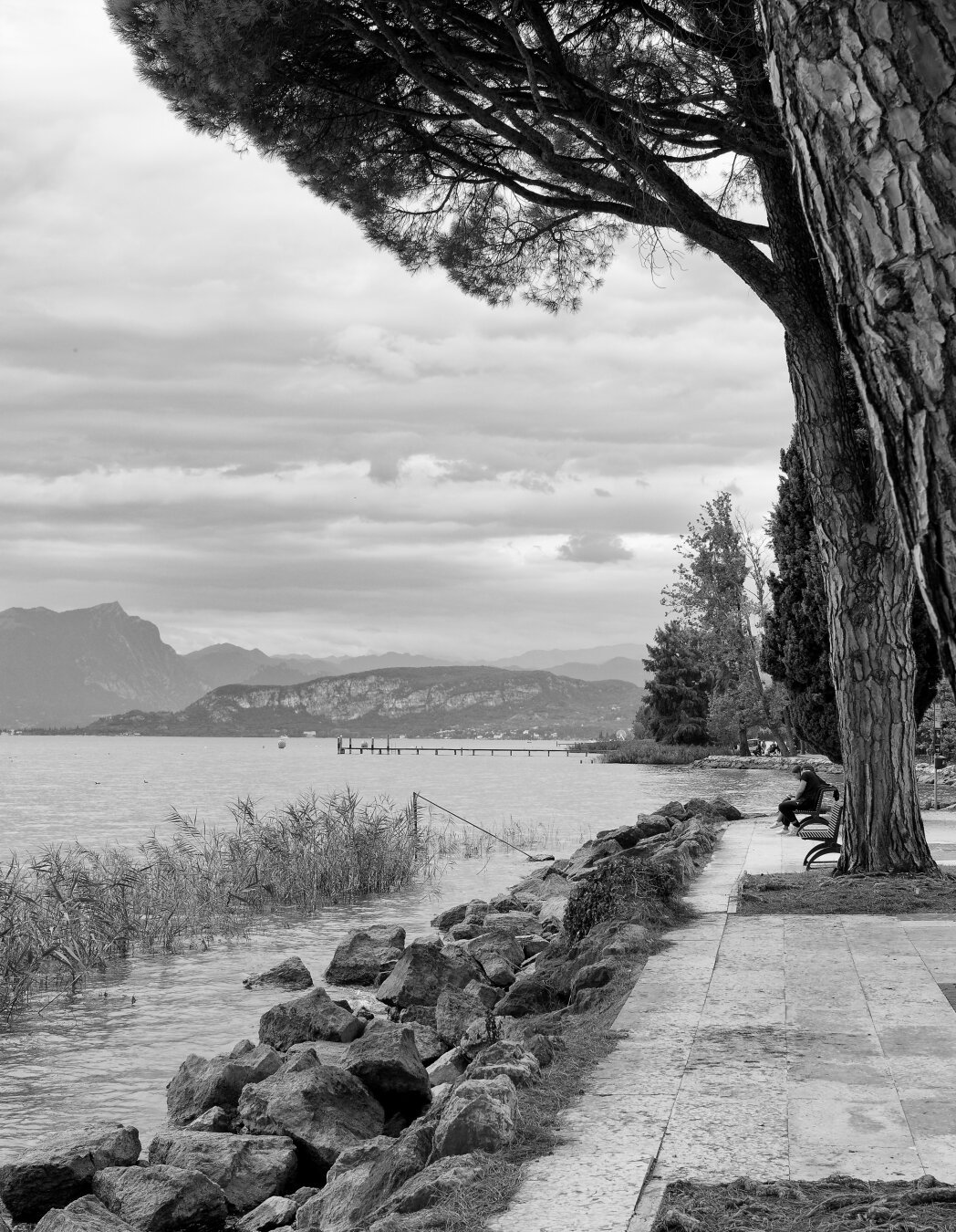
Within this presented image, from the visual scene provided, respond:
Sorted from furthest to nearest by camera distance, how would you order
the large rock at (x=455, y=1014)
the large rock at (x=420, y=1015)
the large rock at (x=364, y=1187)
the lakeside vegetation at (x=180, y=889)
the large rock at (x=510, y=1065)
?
the lakeside vegetation at (x=180, y=889) < the large rock at (x=420, y=1015) < the large rock at (x=455, y=1014) < the large rock at (x=510, y=1065) < the large rock at (x=364, y=1187)

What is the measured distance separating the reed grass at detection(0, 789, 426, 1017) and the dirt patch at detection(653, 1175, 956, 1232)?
814 cm

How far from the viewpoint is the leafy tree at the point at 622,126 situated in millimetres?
8547

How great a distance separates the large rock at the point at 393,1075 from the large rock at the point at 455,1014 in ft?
4.08

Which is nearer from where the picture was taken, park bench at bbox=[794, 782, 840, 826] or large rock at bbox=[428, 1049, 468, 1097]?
large rock at bbox=[428, 1049, 468, 1097]

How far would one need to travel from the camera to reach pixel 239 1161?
527 centimetres

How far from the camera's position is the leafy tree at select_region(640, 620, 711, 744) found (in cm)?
6556

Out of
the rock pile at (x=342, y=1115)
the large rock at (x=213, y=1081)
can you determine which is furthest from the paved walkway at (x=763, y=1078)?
the large rock at (x=213, y=1081)

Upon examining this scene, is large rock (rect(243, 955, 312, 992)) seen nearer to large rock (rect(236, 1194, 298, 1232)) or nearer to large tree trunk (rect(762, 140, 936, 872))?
large tree trunk (rect(762, 140, 936, 872))

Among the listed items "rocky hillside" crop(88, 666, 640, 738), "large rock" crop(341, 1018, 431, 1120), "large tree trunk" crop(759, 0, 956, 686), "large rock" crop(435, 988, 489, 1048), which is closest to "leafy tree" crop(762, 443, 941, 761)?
"large rock" crop(435, 988, 489, 1048)

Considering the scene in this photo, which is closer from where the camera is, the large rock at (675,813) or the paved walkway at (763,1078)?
the paved walkway at (763,1078)

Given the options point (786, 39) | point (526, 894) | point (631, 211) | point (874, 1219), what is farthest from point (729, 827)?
point (786, 39)

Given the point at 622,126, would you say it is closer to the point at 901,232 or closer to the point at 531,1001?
the point at 531,1001

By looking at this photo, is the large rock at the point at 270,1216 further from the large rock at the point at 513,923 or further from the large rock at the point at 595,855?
the large rock at the point at 595,855

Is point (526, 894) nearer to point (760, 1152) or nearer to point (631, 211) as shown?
point (631, 211)
